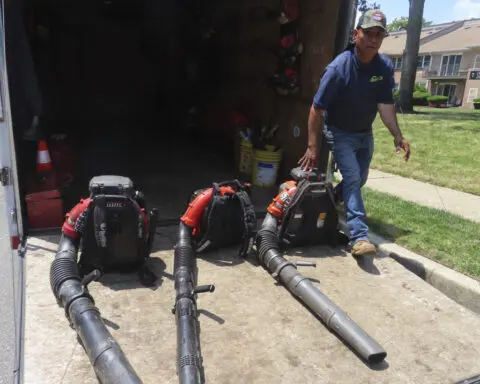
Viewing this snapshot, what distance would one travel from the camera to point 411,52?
18.2 metres

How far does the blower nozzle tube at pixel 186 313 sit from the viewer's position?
7.25 ft

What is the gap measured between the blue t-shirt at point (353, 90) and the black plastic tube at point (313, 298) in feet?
3.87

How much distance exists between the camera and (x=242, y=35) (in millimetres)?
7055

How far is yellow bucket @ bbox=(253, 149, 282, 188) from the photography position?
5.45m

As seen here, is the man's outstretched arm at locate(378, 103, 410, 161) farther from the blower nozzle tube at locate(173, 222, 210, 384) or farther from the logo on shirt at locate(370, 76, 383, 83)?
the blower nozzle tube at locate(173, 222, 210, 384)

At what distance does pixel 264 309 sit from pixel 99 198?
1.40 metres

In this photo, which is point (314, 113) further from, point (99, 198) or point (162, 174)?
point (162, 174)

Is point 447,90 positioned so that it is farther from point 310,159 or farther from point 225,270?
point 225,270

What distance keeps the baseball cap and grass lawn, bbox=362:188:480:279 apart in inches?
81.1

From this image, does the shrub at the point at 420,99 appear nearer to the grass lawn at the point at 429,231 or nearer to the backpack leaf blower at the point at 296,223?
the grass lawn at the point at 429,231

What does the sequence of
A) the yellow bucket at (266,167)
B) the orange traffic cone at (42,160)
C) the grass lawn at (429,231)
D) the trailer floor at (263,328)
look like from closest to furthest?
the trailer floor at (263,328), the grass lawn at (429,231), the orange traffic cone at (42,160), the yellow bucket at (266,167)

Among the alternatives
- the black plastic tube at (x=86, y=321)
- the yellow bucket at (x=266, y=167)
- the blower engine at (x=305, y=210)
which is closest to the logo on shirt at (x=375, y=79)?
the blower engine at (x=305, y=210)

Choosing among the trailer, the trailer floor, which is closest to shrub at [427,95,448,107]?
the trailer

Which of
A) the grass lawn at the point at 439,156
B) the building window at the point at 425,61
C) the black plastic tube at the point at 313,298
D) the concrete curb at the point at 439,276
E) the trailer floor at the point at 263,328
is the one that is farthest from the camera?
the building window at the point at 425,61
